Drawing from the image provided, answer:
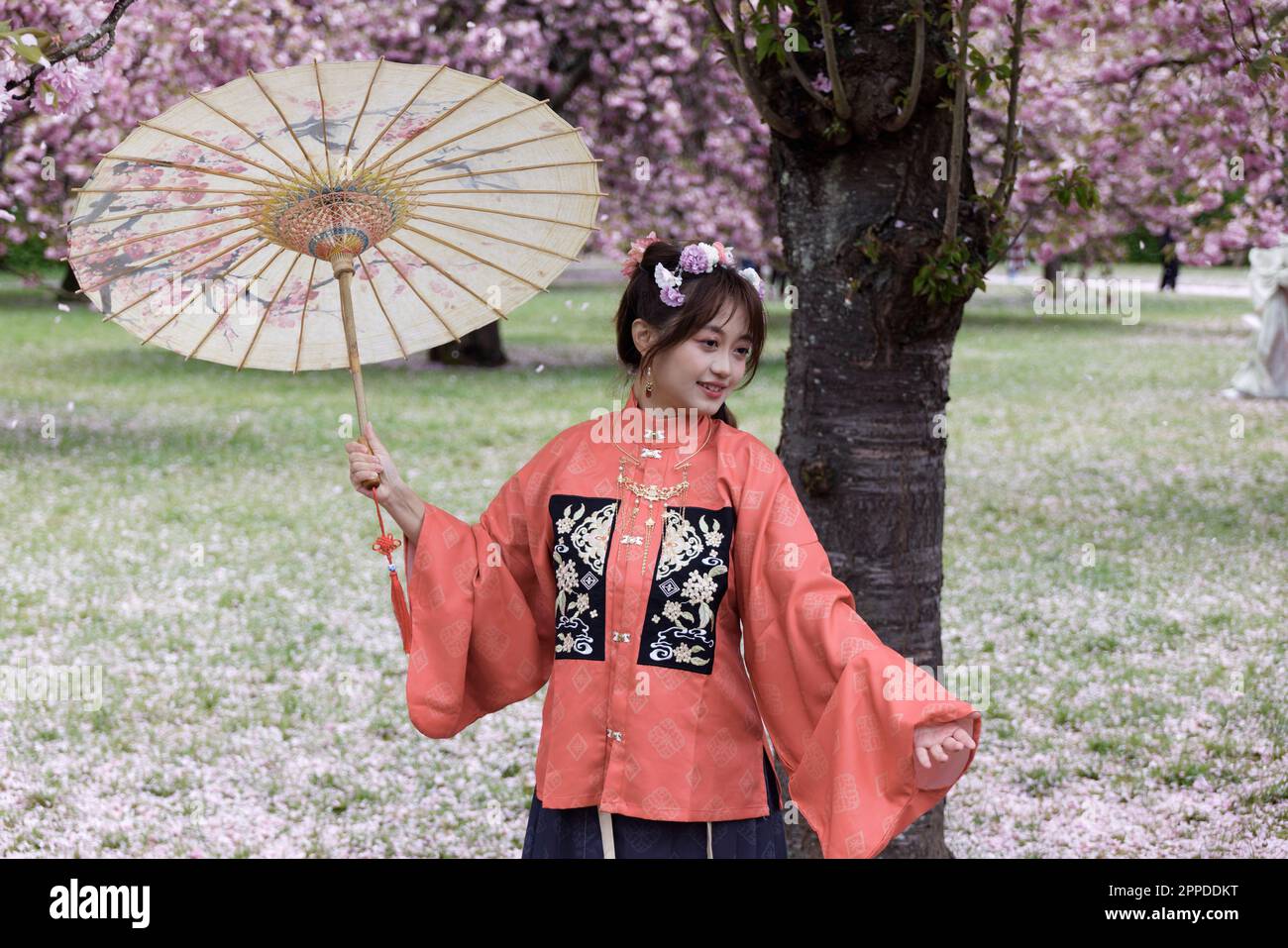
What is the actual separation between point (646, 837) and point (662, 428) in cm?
76

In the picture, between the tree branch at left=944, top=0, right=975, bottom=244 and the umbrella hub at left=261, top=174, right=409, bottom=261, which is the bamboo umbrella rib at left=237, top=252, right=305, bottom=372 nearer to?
the umbrella hub at left=261, top=174, right=409, bottom=261

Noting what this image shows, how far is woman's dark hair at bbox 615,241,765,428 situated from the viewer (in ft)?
8.30

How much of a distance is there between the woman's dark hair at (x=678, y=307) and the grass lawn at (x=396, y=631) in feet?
0.50

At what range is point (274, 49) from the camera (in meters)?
12.5

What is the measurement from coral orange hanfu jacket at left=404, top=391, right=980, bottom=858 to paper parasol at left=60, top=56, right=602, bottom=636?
22 cm

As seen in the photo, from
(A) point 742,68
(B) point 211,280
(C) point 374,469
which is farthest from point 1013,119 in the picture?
(B) point 211,280

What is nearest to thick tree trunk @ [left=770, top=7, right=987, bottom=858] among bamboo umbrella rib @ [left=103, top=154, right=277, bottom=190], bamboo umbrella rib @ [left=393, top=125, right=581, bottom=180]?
bamboo umbrella rib @ [left=393, top=125, right=581, bottom=180]

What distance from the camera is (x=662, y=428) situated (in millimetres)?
2635

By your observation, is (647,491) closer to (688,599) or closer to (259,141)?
(688,599)

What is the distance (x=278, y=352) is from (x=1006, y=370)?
15.7 meters

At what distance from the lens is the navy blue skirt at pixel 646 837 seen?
2.52 meters

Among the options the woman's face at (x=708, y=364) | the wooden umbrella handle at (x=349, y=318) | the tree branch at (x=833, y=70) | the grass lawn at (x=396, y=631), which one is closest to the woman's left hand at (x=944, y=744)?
the woman's face at (x=708, y=364)
